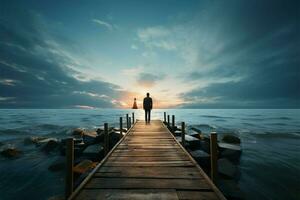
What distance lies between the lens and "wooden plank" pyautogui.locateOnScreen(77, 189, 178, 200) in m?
3.51

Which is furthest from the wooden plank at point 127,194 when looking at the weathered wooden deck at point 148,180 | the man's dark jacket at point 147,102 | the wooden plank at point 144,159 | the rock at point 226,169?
the man's dark jacket at point 147,102

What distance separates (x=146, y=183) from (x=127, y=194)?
2.18 ft

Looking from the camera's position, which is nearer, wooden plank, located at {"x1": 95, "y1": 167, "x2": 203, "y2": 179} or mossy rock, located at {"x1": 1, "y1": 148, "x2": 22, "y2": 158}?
wooden plank, located at {"x1": 95, "y1": 167, "x2": 203, "y2": 179}

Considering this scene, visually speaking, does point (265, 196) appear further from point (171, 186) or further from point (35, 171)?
point (35, 171)

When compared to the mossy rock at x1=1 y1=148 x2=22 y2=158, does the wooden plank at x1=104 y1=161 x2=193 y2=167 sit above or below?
above

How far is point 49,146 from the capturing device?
1542 centimetres

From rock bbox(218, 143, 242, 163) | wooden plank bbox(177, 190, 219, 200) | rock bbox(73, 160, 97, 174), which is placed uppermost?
wooden plank bbox(177, 190, 219, 200)

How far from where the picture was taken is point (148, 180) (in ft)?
14.3

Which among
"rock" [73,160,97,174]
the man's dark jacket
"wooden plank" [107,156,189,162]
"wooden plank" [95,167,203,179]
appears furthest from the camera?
the man's dark jacket

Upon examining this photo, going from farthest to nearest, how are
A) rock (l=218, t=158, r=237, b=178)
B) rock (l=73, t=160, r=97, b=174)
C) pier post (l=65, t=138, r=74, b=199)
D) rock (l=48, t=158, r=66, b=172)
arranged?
rock (l=48, t=158, r=66, b=172), rock (l=218, t=158, r=237, b=178), rock (l=73, t=160, r=97, b=174), pier post (l=65, t=138, r=74, b=199)

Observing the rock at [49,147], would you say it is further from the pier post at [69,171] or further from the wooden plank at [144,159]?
the pier post at [69,171]

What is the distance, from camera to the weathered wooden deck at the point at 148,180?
11.9 ft

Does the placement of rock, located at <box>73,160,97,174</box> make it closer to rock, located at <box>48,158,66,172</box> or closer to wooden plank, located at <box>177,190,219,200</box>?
rock, located at <box>48,158,66,172</box>

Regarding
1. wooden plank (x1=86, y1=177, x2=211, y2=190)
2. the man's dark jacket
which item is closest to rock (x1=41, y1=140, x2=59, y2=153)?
the man's dark jacket
